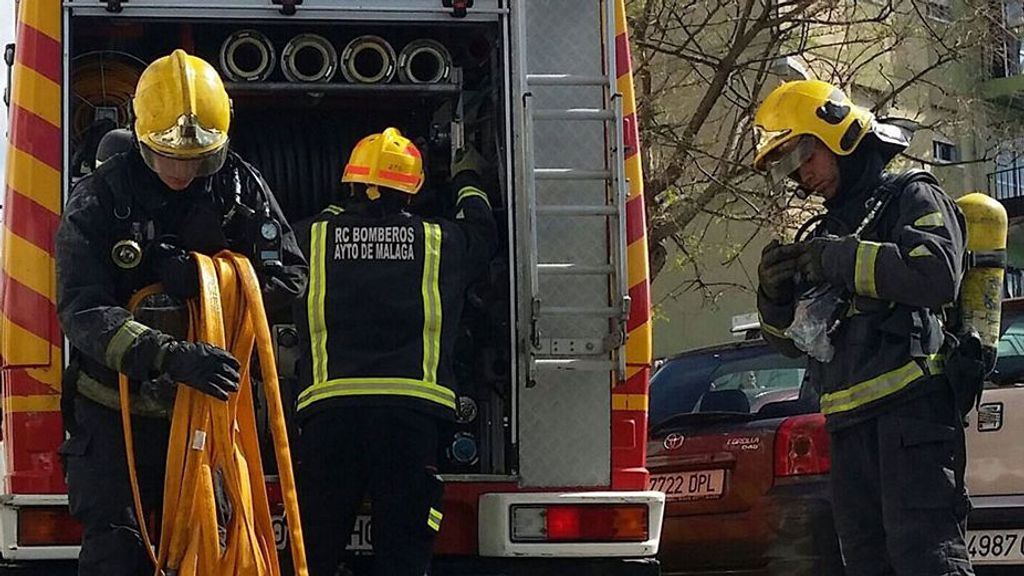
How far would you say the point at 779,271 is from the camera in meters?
4.84

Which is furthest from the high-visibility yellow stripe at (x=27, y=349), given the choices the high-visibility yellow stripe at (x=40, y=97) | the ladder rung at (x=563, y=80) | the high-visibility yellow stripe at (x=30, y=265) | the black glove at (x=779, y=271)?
the black glove at (x=779, y=271)

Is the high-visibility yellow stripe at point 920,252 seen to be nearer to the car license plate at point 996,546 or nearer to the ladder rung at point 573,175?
the ladder rung at point 573,175

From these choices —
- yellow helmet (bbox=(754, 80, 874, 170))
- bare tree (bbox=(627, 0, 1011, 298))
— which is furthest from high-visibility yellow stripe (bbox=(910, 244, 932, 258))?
bare tree (bbox=(627, 0, 1011, 298))

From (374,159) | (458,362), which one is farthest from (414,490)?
(374,159)

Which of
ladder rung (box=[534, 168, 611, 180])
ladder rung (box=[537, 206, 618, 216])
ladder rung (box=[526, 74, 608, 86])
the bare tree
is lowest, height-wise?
ladder rung (box=[537, 206, 618, 216])

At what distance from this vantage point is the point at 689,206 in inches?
515

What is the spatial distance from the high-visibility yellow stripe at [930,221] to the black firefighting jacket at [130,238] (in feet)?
6.17

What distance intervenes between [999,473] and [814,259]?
225 centimetres

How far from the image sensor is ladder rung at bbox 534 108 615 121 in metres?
5.36

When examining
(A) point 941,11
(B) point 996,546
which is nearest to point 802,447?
(B) point 996,546

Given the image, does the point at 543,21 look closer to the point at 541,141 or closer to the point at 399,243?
the point at 541,141

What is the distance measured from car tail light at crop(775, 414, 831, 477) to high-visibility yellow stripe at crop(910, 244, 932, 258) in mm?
2188

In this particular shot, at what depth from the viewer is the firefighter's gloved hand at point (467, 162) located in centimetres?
565

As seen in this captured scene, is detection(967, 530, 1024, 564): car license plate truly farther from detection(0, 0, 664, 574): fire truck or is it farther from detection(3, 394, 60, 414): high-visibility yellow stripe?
detection(3, 394, 60, 414): high-visibility yellow stripe
